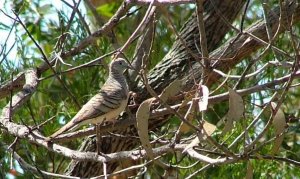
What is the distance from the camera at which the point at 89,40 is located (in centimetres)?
443

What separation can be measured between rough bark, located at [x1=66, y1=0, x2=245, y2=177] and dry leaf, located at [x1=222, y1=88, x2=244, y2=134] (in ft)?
5.10

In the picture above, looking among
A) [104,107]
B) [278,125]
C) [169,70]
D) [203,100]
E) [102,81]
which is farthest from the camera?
[102,81]

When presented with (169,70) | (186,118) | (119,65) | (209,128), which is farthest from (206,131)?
(119,65)

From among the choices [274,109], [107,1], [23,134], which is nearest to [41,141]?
[23,134]

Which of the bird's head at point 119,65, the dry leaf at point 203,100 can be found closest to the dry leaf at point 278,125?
the dry leaf at point 203,100

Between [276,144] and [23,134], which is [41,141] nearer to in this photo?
[23,134]

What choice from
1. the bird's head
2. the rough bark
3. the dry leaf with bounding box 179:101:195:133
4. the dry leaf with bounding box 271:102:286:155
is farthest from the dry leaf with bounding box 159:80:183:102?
the bird's head

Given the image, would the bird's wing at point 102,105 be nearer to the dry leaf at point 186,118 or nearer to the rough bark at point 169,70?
the rough bark at point 169,70

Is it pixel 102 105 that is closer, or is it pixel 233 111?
pixel 233 111

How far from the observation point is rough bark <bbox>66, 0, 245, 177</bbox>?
4.66 meters

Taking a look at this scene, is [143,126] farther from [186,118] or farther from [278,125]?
[278,125]

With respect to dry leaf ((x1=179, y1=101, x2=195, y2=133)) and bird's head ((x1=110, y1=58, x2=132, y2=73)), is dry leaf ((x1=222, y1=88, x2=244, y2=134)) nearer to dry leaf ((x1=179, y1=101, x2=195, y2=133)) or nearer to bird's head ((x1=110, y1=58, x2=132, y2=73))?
dry leaf ((x1=179, y1=101, x2=195, y2=133))

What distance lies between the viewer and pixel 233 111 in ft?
9.71

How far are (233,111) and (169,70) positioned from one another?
69.1 inches
